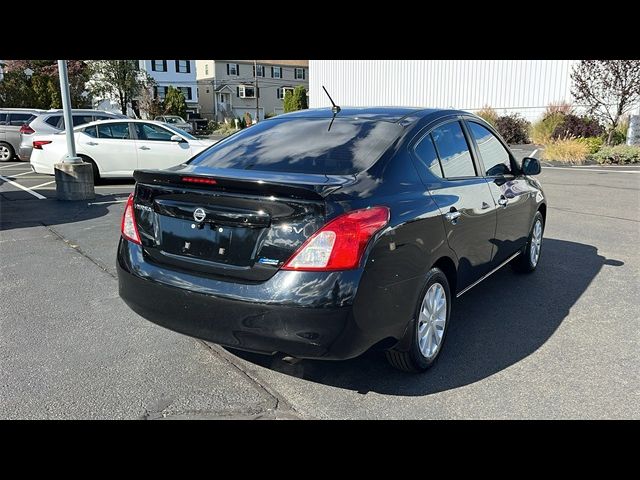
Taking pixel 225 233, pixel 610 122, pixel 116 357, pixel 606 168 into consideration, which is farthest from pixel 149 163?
pixel 610 122

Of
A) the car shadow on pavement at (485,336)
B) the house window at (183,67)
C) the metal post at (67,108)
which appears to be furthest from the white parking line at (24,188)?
the house window at (183,67)

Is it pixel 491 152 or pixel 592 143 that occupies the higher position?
pixel 491 152

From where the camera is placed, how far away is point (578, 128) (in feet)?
71.5

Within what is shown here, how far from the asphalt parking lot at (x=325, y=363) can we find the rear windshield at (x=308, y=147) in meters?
1.29

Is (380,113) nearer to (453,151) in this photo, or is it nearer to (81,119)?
(453,151)

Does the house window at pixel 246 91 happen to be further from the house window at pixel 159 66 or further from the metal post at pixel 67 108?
the metal post at pixel 67 108

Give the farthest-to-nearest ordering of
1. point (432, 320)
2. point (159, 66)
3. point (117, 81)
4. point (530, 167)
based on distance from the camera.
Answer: point (159, 66) → point (117, 81) → point (530, 167) → point (432, 320)

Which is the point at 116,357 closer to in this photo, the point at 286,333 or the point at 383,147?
the point at 286,333

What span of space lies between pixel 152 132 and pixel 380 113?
926 centimetres

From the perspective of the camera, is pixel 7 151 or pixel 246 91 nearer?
pixel 7 151

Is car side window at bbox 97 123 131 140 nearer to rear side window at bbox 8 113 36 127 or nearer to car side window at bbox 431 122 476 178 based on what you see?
rear side window at bbox 8 113 36 127

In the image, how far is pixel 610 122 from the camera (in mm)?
22938

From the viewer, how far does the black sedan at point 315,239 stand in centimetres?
268

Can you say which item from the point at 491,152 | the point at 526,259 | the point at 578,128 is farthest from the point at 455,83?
the point at 491,152
